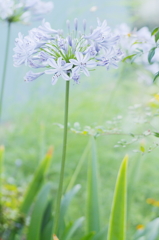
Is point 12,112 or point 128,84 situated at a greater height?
point 128,84

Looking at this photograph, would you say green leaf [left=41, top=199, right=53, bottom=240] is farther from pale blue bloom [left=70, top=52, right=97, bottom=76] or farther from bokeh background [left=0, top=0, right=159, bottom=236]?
pale blue bloom [left=70, top=52, right=97, bottom=76]

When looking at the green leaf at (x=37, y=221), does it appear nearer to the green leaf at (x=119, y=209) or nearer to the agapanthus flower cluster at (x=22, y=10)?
the green leaf at (x=119, y=209)

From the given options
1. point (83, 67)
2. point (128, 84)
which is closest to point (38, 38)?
point (83, 67)

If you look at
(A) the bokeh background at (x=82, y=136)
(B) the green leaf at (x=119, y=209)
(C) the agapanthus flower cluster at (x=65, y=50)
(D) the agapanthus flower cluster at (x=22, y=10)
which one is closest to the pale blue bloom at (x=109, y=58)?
(C) the agapanthus flower cluster at (x=65, y=50)

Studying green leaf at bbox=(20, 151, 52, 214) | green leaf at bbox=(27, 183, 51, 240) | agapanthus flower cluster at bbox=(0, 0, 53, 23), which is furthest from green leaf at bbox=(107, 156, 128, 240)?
agapanthus flower cluster at bbox=(0, 0, 53, 23)

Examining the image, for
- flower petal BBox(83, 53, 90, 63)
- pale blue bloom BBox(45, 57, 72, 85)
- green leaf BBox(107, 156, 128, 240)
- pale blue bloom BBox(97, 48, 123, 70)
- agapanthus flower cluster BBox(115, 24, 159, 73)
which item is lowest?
green leaf BBox(107, 156, 128, 240)

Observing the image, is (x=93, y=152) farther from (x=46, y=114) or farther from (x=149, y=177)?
(x=46, y=114)
